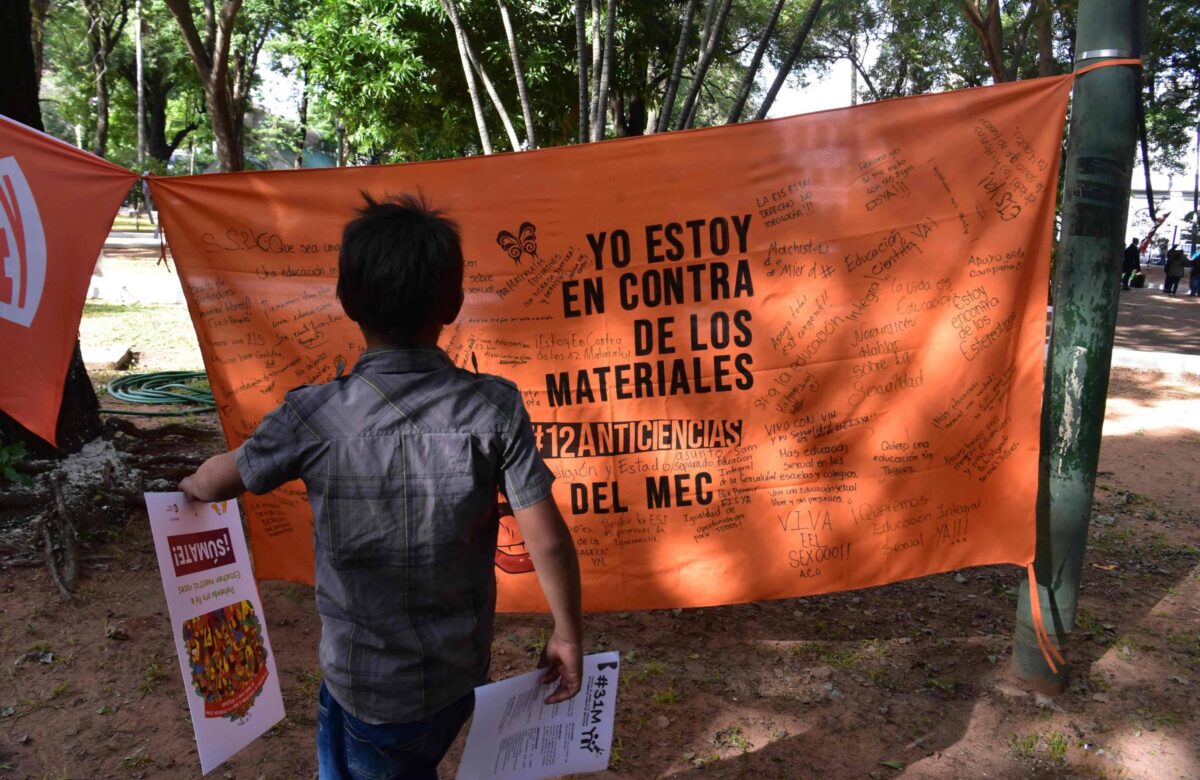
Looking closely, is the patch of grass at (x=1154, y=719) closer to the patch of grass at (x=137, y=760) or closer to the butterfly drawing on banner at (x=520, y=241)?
the butterfly drawing on banner at (x=520, y=241)

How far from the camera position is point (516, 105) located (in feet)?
35.3

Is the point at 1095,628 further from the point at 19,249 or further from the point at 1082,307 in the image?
the point at 19,249

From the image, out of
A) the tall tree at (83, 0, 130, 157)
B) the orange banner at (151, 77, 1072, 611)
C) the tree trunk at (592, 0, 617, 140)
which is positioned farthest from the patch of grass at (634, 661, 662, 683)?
the tall tree at (83, 0, 130, 157)

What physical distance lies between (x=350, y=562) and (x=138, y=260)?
24.3 m

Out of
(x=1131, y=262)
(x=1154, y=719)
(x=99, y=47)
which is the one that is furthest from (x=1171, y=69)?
(x=99, y=47)

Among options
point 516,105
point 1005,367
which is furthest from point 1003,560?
point 516,105

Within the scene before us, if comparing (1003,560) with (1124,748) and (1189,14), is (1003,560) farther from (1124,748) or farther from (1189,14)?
(1189,14)

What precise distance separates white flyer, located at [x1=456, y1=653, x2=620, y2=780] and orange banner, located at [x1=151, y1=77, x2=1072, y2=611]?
1.26 metres

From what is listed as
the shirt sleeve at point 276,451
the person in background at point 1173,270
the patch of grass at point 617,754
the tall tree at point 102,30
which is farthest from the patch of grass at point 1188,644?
the person in background at point 1173,270

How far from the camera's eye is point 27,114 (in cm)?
423

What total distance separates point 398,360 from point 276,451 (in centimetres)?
28

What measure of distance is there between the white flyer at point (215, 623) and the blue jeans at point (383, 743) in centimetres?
41

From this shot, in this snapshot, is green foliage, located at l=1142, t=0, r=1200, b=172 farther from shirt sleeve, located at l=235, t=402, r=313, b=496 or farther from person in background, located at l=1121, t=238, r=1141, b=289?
shirt sleeve, located at l=235, t=402, r=313, b=496

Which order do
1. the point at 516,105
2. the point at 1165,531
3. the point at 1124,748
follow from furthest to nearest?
the point at 516,105, the point at 1165,531, the point at 1124,748
